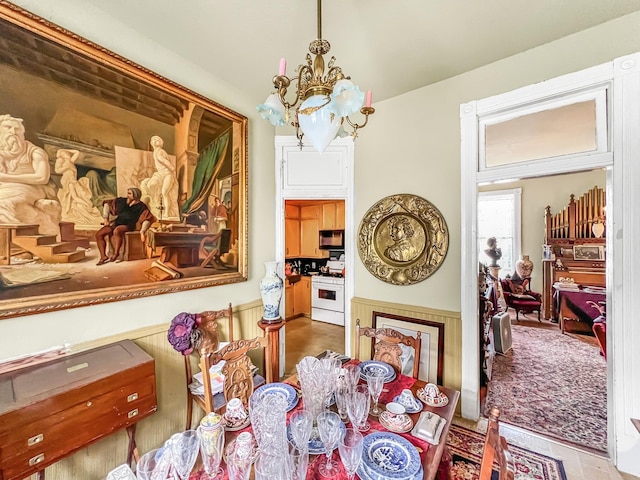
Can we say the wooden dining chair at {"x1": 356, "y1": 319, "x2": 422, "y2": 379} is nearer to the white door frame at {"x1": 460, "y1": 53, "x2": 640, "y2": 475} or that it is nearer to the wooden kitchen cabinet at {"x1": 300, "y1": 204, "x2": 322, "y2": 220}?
the white door frame at {"x1": 460, "y1": 53, "x2": 640, "y2": 475}

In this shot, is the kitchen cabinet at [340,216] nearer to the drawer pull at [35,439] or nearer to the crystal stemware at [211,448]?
the crystal stemware at [211,448]

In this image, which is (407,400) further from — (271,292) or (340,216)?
(340,216)

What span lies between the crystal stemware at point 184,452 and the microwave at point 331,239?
4.49m

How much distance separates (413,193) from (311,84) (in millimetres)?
1633

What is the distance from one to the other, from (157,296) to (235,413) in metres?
1.19

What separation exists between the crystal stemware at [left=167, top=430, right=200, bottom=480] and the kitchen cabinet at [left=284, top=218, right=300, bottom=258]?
4.48 meters

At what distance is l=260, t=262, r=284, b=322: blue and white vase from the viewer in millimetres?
2494

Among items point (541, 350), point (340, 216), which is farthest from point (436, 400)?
point (340, 216)

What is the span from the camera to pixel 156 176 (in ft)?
6.40

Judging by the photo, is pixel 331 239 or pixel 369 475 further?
pixel 331 239

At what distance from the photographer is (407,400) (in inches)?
53.1

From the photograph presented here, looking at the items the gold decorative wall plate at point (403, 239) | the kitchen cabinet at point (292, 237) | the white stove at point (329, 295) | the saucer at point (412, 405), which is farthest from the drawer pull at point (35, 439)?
the kitchen cabinet at point (292, 237)

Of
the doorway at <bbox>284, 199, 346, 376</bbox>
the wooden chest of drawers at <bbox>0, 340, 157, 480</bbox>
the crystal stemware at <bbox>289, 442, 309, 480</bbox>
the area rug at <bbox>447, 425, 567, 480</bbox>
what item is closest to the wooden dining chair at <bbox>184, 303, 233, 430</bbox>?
the wooden chest of drawers at <bbox>0, 340, 157, 480</bbox>

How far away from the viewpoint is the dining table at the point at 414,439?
0.94 metres
